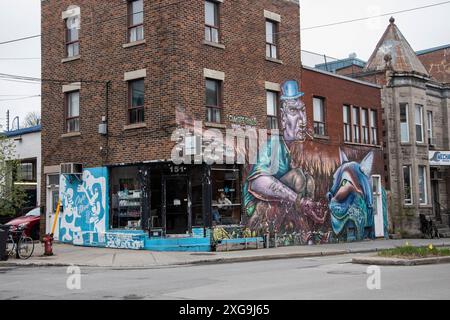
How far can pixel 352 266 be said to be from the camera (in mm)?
15383

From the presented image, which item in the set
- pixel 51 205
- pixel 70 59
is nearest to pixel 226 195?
pixel 51 205

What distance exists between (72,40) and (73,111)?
3.02 m

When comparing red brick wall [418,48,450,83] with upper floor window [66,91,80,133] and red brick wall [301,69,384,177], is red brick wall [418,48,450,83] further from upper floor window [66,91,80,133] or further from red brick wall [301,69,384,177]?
upper floor window [66,91,80,133]

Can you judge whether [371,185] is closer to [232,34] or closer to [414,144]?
[414,144]

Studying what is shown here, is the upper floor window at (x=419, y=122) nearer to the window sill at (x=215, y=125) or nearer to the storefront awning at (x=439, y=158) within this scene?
the storefront awning at (x=439, y=158)

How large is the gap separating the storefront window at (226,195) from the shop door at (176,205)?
1.05 metres

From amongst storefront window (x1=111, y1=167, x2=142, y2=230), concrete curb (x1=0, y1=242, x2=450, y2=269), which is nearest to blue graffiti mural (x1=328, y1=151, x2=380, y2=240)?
concrete curb (x1=0, y1=242, x2=450, y2=269)

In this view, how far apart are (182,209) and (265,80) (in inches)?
263

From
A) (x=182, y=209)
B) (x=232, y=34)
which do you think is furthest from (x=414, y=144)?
(x=182, y=209)

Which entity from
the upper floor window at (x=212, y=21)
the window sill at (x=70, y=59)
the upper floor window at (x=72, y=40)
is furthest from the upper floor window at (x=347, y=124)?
the upper floor window at (x=72, y=40)

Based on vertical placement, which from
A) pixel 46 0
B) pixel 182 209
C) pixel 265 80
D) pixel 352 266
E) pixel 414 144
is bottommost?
pixel 352 266

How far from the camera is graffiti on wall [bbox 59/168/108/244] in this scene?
22.9 metres

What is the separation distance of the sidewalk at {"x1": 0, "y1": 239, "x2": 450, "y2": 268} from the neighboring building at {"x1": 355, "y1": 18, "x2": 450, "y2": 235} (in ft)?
30.8

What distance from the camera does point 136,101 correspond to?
22.2 metres
